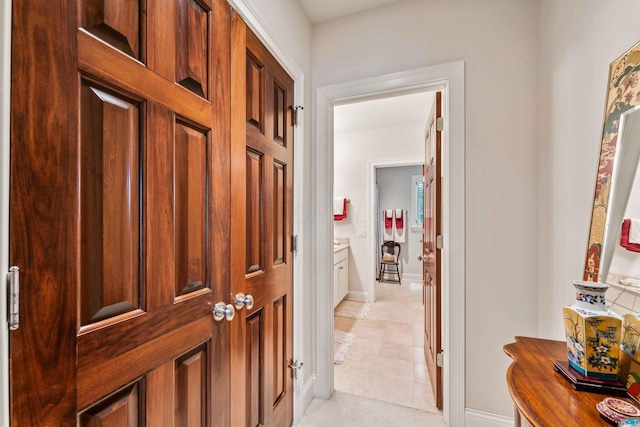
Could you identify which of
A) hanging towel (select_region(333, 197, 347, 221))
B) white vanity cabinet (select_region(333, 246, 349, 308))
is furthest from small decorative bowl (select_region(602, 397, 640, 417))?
hanging towel (select_region(333, 197, 347, 221))

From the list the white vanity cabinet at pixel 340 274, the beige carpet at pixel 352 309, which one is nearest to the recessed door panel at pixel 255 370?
the white vanity cabinet at pixel 340 274

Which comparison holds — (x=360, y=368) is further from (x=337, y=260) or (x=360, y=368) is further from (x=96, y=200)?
(x=96, y=200)

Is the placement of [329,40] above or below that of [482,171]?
above

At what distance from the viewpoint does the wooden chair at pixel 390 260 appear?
18.1 ft

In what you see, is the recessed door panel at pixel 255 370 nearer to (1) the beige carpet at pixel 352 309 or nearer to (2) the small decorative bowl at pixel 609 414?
(2) the small decorative bowl at pixel 609 414

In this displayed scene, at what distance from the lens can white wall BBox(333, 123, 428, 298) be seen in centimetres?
410

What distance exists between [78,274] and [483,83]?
2.03 meters

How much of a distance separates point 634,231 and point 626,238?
0.04 m

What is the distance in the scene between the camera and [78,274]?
1.96 feet

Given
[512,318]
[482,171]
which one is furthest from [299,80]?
[512,318]

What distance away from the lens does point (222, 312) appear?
1018 mm

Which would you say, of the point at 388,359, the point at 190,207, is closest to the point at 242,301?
the point at 190,207

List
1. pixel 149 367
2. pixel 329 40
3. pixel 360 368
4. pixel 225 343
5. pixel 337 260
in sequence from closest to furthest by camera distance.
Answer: pixel 149 367 → pixel 225 343 → pixel 329 40 → pixel 360 368 → pixel 337 260

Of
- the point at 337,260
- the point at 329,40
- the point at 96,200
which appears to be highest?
the point at 329,40
